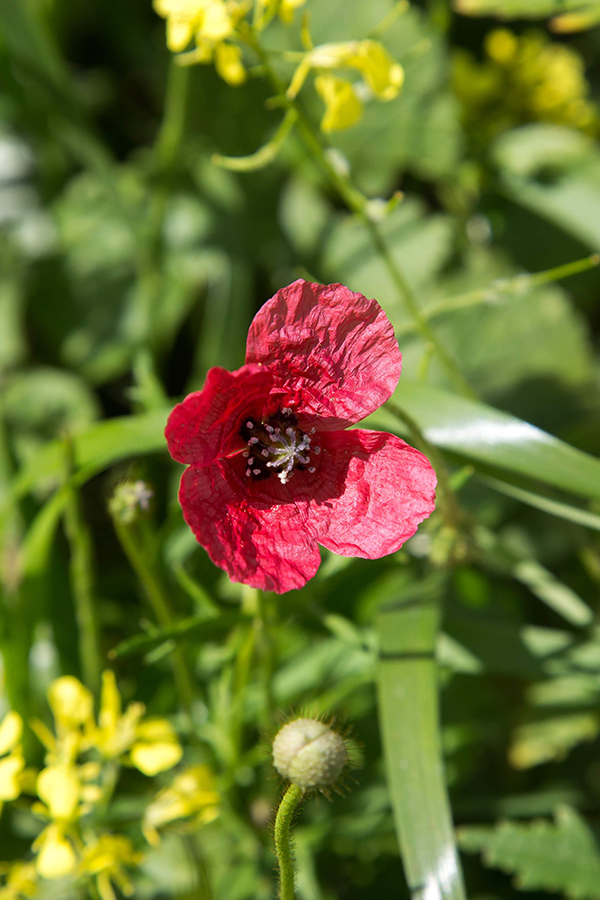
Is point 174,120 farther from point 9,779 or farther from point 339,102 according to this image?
point 9,779

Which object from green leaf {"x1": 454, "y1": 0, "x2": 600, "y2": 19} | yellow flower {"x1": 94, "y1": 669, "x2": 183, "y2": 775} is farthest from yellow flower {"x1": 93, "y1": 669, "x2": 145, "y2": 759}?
green leaf {"x1": 454, "y1": 0, "x2": 600, "y2": 19}

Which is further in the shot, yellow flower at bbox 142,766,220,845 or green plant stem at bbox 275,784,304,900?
yellow flower at bbox 142,766,220,845

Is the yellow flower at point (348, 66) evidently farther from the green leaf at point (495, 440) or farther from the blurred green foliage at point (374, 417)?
the green leaf at point (495, 440)

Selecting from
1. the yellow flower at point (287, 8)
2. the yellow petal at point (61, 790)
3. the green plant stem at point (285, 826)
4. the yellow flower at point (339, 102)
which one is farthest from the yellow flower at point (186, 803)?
the yellow flower at point (287, 8)

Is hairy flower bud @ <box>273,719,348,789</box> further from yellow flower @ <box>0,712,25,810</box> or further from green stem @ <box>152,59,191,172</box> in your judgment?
green stem @ <box>152,59,191,172</box>

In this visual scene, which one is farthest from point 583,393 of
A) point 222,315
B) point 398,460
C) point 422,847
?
point 422,847

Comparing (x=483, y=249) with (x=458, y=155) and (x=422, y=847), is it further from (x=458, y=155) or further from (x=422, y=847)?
(x=422, y=847)
